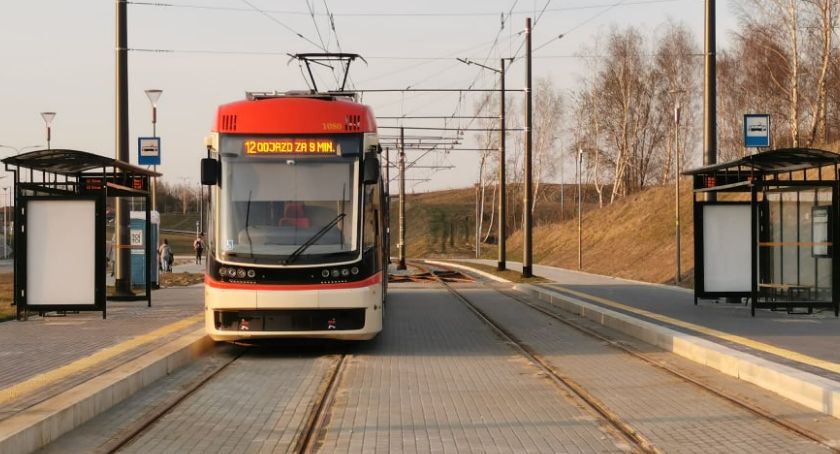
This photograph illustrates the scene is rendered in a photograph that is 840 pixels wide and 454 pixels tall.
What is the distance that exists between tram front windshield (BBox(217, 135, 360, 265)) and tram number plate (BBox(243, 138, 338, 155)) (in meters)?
0.08

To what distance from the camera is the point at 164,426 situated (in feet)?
28.8

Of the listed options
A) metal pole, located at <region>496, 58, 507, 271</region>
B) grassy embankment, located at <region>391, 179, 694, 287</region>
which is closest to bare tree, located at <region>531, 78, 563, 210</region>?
grassy embankment, located at <region>391, 179, 694, 287</region>

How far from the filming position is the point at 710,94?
23.0 m

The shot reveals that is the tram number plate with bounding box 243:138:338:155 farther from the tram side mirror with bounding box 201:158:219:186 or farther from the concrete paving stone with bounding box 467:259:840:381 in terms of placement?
the concrete paving stone with bounding box 467:259:840:381

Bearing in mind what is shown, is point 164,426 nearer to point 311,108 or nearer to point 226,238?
point 226,238

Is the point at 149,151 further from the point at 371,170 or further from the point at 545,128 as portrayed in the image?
the point at 545,128

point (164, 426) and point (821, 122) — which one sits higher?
point (821, 122)

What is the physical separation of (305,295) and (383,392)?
3.05 meters

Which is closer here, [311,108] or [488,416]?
[488,416]

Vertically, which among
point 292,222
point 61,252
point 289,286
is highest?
point 292,222

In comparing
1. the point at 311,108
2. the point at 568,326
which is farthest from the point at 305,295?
the point at 568,326

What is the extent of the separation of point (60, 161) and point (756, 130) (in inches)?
503

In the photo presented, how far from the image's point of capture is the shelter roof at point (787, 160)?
1722 cm

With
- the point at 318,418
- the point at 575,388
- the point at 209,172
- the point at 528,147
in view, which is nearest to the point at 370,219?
the point at 209,172
